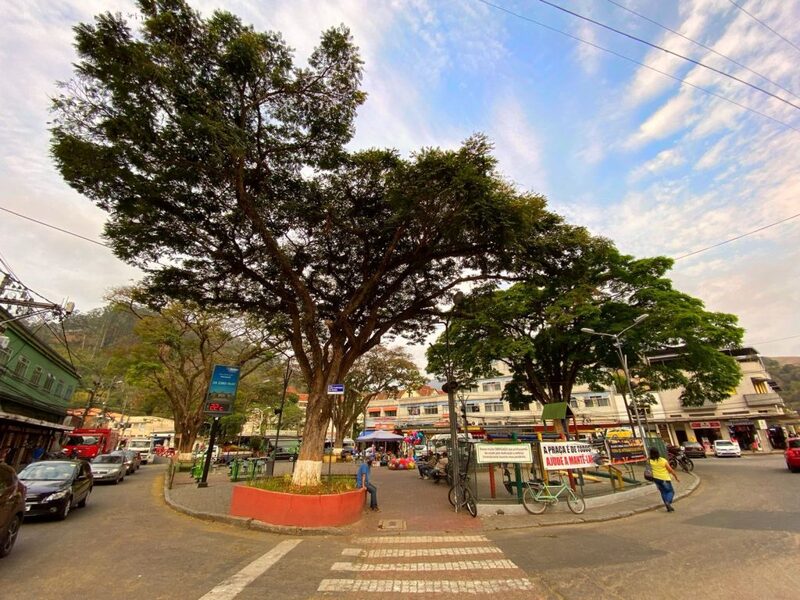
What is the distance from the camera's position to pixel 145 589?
5117mm

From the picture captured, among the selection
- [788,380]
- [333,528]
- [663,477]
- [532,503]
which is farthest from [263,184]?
[788,380]

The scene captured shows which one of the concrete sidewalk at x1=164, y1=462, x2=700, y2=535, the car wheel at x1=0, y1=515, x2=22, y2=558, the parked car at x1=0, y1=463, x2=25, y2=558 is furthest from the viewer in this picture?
the concrete sidewalk at x1=164, y1=462, x2=700, y2=535

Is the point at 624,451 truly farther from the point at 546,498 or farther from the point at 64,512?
the point at 64,512

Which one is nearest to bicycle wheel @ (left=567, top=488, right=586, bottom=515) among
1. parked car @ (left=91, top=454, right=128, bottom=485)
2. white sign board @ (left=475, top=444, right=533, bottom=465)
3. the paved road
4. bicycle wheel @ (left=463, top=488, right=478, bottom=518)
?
the paved road

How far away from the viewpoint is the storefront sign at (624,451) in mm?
12914

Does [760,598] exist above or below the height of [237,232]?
below

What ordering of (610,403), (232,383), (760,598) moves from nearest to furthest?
(760,598) → (232,383) → (610,403)

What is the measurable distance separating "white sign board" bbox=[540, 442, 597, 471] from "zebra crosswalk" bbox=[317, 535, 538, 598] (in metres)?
3.48

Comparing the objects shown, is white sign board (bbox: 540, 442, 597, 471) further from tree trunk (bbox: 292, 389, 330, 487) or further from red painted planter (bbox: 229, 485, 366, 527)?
tree trunk (bbox: 292, 389, 330, 487)

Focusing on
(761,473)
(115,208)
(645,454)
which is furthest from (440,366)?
(115,208)

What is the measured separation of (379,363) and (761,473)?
78.5 ft

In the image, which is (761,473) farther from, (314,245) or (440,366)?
(314,245)

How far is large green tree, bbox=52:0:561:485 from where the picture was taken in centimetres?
827

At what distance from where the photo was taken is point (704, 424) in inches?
1556
